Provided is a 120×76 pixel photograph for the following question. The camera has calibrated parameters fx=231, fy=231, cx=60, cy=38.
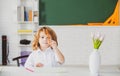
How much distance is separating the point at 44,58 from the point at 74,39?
1.61 metres

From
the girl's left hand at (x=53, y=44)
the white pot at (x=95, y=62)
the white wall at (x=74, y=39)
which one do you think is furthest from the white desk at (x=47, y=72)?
the white wall at (x=74, y=39)

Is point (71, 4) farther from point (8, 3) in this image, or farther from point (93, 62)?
point (93, 62)

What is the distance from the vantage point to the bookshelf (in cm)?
451

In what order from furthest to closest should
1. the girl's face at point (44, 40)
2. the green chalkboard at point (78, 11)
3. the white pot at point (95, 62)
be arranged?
the green chalkboard at point (78, 11) → the girl's face at point (44, 40) → the white pot at point (95, 62)

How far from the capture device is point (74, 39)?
14.9 ft

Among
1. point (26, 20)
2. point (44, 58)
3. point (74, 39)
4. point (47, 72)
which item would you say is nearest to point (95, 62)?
point (47, 72)

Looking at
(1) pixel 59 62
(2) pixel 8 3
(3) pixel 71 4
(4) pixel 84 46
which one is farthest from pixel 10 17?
(1) pixel 59 62

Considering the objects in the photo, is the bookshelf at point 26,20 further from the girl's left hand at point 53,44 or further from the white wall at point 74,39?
the girl's left hand at point 53,44

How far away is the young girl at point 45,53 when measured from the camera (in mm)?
2992

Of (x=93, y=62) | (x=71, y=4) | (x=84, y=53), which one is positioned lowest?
(x=84, y=53)

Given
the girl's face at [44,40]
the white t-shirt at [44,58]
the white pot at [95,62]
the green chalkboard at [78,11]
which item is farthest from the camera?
the green chalkboard at [78,11]

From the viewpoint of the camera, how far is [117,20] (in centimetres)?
448

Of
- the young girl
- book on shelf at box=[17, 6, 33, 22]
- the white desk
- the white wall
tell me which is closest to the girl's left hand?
the young girl

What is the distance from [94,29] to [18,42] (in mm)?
1521
